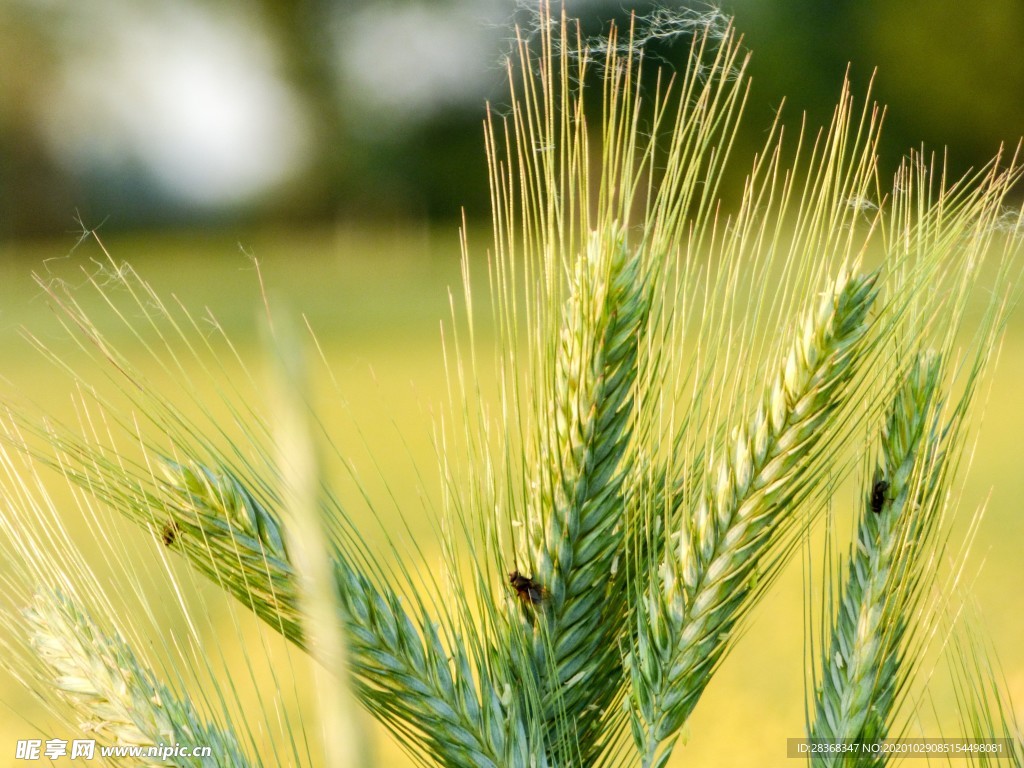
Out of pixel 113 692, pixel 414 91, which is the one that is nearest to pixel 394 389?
pixel 414 91

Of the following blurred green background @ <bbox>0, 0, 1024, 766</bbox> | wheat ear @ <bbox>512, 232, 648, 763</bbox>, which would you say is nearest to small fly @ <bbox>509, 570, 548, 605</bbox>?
Result: wheat ear @ <bbox>512, 232, 648, 763</bbox>

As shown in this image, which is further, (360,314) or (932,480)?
(360,314)

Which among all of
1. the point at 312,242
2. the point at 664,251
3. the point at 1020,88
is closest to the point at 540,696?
the point at 664,251

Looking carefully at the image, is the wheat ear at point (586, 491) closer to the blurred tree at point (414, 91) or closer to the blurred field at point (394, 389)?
the blurred field at point (394, 389)

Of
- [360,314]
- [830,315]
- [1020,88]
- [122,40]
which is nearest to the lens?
[830,315]

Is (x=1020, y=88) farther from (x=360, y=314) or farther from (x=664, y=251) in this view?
(x=664, y=251)

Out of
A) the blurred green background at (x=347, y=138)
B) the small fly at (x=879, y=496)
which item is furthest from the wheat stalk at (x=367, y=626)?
the blurred green background at (x=347, y=138)

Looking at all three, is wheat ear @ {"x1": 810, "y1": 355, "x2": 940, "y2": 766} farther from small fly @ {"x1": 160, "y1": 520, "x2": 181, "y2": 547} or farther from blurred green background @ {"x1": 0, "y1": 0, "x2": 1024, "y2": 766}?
blurred green background @ {"x1": 0, "y1": 0, "x2": 1024, "y2": 766}
